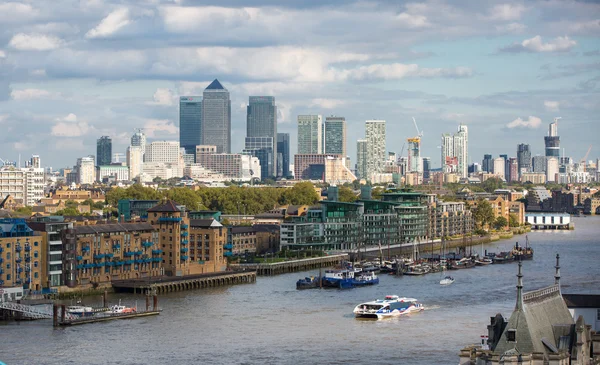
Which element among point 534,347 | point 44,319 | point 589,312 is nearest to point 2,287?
point 44,319

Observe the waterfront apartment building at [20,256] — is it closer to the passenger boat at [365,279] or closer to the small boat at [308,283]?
the small boat at [308,283]

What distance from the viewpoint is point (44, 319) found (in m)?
47.2

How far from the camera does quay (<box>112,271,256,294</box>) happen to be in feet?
188

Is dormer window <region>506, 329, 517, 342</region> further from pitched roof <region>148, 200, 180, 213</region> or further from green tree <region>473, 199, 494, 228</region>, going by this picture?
green tree <region>473, 199, 494, 228</region>

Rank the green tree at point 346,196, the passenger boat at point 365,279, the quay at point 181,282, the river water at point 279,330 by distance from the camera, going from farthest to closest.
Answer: the green tree at point 346,196 → the passenger boat at point 365,279 → the quay at point 181,282 → the river water at point 279,330

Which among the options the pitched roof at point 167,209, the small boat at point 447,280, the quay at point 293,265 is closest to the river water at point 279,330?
the small boat at point 447,280

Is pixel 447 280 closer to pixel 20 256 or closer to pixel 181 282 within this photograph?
pixel 181 282

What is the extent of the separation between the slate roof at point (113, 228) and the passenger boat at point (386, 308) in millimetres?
15856

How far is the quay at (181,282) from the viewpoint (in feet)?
188

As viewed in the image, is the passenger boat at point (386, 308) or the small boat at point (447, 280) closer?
the passenger boat at point (386, 308)

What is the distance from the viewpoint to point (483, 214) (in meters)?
117

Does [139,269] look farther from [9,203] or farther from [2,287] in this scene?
[9,203]

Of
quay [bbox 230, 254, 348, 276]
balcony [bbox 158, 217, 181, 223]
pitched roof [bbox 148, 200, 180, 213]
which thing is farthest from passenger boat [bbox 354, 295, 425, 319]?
quay [bbox 230, 254, 348, 276]

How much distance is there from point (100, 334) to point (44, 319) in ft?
16.3
